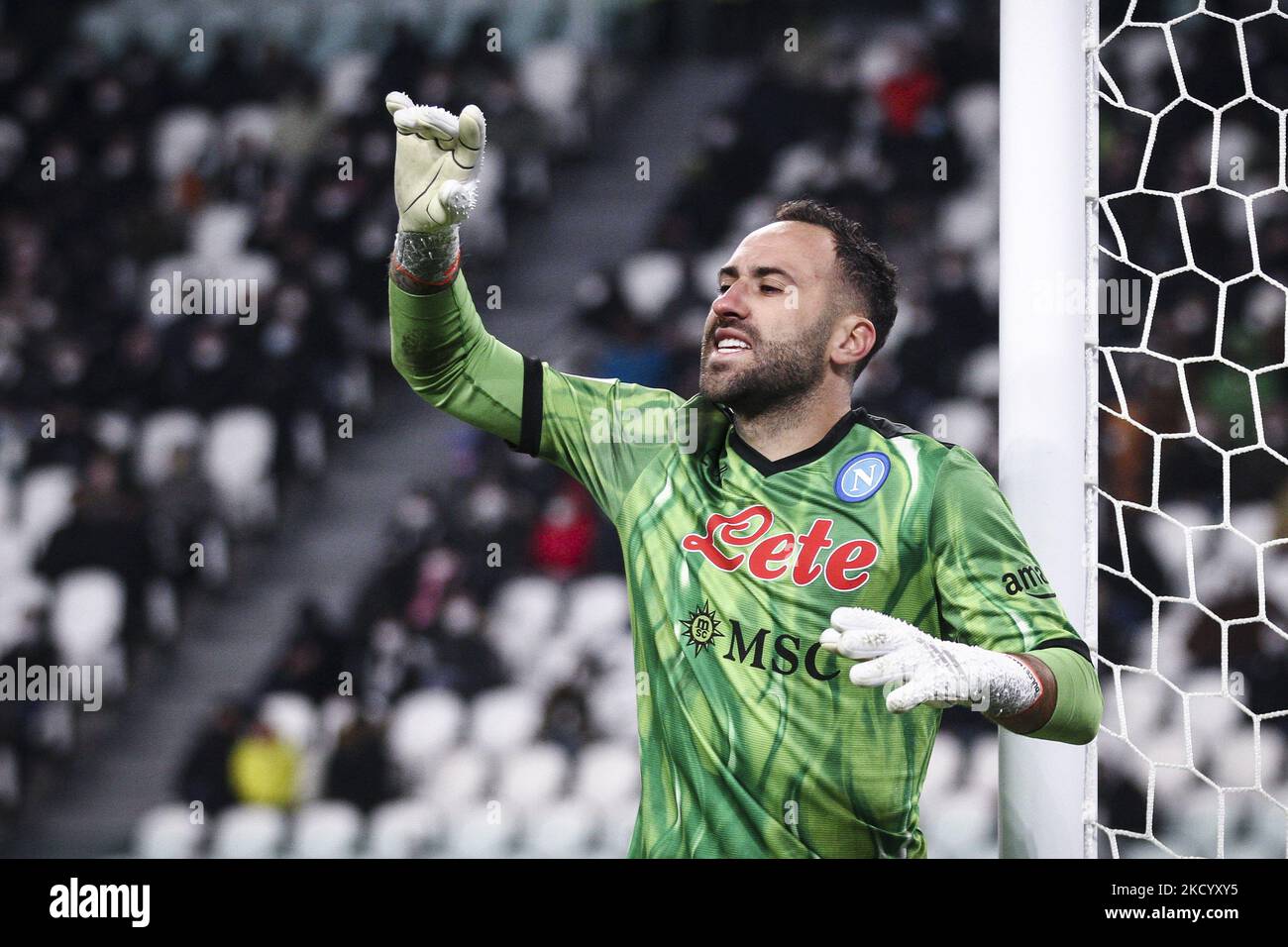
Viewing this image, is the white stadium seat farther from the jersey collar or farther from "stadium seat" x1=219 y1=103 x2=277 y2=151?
the jersey collar

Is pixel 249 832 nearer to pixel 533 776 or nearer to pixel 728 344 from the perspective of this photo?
pixel 533 776

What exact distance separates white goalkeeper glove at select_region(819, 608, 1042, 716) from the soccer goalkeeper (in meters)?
0.06

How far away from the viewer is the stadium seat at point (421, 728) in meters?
4.88

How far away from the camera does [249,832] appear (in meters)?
4.84

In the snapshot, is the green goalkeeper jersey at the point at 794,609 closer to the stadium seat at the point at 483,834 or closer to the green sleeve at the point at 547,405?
the green sleeve at the point at 547,405

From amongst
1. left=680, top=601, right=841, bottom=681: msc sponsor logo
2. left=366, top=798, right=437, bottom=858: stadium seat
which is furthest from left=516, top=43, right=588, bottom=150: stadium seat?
left=680, top=601, right=841, bottom=681: msc sponsor logo

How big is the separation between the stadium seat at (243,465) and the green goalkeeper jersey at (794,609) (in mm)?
3542

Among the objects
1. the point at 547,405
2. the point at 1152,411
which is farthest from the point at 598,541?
the point at 547,405

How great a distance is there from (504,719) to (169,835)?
115 cm

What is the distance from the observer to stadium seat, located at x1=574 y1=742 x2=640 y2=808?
15.4 ft

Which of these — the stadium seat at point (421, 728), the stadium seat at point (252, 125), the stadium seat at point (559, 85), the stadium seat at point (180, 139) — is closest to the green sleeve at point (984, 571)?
the stadium seat at point (421, 728)
